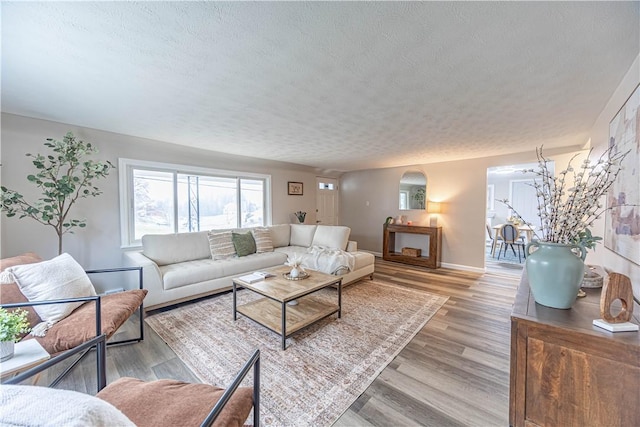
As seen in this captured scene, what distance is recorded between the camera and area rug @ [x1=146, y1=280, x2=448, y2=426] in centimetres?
158

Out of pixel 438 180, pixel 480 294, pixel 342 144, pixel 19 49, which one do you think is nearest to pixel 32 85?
pixel 19 49

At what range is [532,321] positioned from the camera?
1148mm

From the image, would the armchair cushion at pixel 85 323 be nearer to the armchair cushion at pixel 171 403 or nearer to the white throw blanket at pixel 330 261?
the armchair cushion at pixel 171 403

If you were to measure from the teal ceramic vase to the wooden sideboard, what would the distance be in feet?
0.20

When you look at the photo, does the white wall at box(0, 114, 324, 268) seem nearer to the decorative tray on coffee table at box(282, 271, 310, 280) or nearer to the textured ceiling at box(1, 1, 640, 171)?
the textured ceiling at box(1, 1, 640, 171)

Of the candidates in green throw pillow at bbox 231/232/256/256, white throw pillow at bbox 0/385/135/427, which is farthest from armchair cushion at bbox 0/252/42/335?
green throw pillow at bbox 231/232/256/256

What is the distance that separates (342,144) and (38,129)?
12.1ft

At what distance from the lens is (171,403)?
3.27ft

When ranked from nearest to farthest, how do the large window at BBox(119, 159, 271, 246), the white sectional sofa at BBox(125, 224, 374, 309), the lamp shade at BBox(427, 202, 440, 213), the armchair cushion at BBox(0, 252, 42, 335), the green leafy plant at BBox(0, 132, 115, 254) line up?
1. the armchair cushion at BBox(0, 252, 42, 335)
2. the green leafy plant at BBox(0, 132, 115, 254)
3. the white sectional sofa at BBox(125, 224, 374, 309)
4. the large window at BBox(119, 159, 271, 246)
5. the lamp shade at BBox(427, 202, 440, 213)

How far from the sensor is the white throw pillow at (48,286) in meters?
1.64

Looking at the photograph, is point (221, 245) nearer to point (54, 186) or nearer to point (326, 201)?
point (54, 186)

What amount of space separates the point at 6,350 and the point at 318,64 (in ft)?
7.62

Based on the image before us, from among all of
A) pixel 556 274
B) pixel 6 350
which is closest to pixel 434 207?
pixel 556 274

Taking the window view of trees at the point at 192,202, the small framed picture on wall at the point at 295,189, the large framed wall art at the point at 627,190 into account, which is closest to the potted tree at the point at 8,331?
the window view of trees at the point at 192,202
